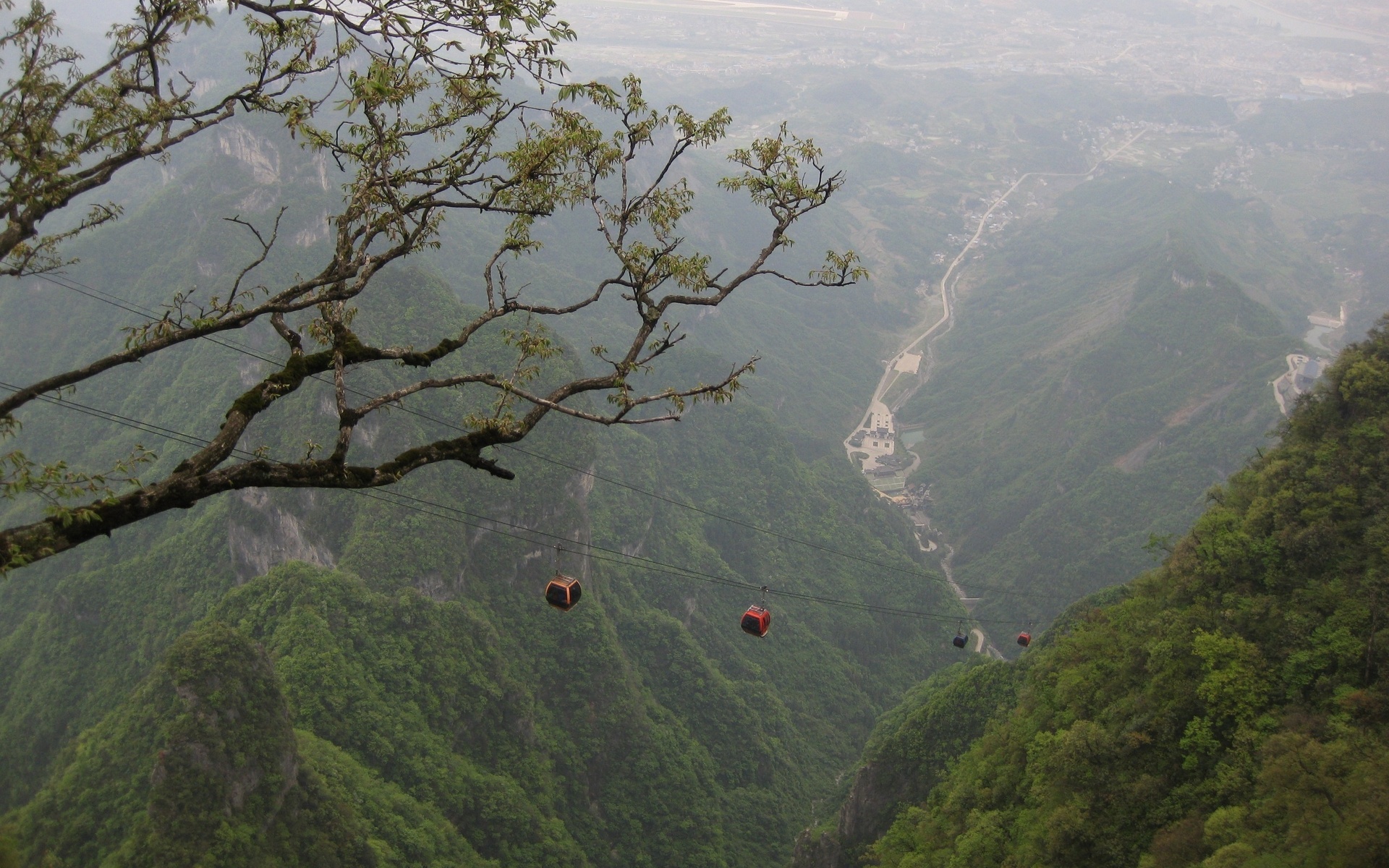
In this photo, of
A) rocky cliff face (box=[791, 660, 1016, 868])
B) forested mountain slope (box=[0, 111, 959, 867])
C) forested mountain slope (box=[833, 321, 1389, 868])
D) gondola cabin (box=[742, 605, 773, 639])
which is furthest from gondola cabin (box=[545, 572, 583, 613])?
rocky cliff face (box=[791, 660, 1016, 868])

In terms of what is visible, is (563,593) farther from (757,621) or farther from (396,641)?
(396,641)

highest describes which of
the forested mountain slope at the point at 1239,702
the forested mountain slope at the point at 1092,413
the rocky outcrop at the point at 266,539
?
the forested mountain slope at the point at 1092,413

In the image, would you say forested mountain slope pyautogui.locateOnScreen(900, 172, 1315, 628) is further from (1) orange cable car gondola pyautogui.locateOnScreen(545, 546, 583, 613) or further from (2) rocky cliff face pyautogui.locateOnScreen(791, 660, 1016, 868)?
(1) orange cable car gondola pyautogui.locateOnScreen(545, 546, 583, 613)

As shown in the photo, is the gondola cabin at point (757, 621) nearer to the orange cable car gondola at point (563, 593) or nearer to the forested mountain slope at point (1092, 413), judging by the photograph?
the orange cable car gondola at point (563, 593)

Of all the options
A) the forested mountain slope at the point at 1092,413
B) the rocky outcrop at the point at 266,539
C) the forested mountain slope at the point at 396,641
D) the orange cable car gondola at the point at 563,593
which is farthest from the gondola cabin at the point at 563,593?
the forested mountain slope at the point at 1092,413

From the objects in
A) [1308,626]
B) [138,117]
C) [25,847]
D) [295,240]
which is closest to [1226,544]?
[1308,626]

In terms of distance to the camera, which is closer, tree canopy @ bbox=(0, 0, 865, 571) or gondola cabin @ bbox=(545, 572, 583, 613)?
tree canopy @ bbox=(0, 0, 865, 571)

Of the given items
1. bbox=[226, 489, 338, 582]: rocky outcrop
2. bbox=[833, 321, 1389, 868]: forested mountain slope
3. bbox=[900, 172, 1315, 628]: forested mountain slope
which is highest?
bbox=[900, 172, 1315, 628]: forested mountain slope

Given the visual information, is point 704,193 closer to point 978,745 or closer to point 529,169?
point 978,745

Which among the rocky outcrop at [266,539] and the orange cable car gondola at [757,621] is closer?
the orange cable car gondola at [757,621]

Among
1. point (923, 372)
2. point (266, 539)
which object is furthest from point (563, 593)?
point (923, 372)
